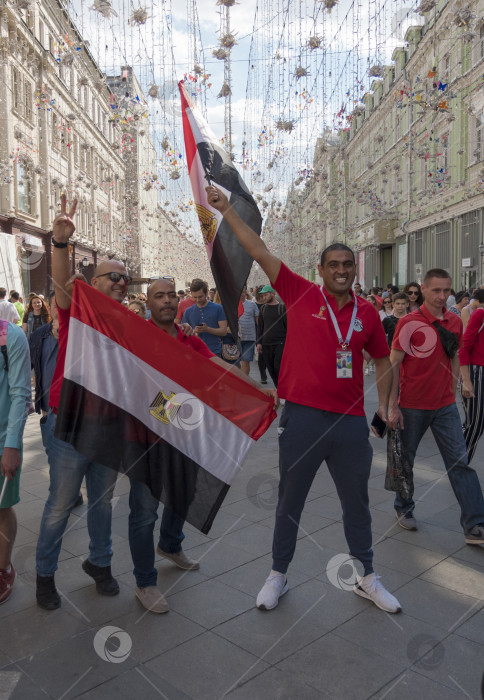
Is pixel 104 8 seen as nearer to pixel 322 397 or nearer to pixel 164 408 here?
pixel 164 408

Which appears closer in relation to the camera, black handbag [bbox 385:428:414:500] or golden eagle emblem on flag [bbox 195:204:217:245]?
golden eagle emblem on flag [bbox 195:204:217:245]

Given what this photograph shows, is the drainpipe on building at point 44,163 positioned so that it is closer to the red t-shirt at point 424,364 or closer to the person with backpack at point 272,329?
the person with backpack at point 272,329

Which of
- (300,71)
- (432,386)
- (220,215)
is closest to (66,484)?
(220,215)

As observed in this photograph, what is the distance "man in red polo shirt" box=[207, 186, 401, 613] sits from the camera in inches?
137

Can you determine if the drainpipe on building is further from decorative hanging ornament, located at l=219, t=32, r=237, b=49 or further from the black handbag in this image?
the black handbag

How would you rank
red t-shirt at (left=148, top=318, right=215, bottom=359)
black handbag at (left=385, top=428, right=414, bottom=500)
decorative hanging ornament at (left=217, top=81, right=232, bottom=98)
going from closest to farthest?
red t-shirt at (left=148, top=318, right=215, bottom=359) < black handbag at (left=385, top=428, right=414, bottom=500) < decorative hanging ornament at (left=217, top=81, right=232, bottom=98)

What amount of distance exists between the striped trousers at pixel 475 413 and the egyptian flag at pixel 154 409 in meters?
2.36

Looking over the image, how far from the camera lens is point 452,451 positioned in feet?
15.1

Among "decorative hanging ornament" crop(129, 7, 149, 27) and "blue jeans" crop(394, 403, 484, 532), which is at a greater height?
"decorative hanging ornament" crop(129, 7, 149, 27)

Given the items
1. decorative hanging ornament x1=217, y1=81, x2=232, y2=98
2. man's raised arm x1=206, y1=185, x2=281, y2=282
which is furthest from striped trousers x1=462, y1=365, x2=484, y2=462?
decorative hanging ornament x1=217, y1=81, x2=232, y2=98

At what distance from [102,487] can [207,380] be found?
92 centimetres

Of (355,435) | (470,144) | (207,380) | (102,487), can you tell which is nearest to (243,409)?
(207,380)

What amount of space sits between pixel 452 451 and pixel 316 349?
1.78m

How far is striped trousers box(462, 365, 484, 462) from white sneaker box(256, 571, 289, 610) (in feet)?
7.68
